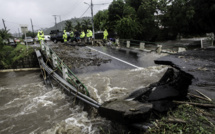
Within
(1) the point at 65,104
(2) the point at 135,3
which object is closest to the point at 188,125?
(1) the point at 65,104

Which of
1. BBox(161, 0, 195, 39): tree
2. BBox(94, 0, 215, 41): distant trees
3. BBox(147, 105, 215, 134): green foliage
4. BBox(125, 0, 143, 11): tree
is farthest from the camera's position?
BBox(125, 0, 143, 11): tree

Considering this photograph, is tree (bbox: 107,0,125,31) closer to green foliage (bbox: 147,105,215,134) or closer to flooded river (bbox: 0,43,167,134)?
flooded river (bbox: 0,43,167,134)

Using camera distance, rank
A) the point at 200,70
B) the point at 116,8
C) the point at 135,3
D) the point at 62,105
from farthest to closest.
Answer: the point at 135,3 → the point at 116,8 → the point at 62,105 → the point at 200,70

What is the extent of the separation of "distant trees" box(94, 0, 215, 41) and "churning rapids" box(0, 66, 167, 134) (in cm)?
1553

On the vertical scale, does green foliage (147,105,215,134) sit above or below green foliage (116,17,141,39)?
below

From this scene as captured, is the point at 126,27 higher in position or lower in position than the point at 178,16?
lower

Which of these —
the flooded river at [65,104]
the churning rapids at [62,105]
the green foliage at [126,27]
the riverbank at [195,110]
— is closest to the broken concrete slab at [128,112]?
the riverbank at [195,110]

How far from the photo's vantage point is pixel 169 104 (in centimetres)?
307

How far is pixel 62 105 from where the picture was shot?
5574 millimetres

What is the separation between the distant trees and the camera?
23.6 meters

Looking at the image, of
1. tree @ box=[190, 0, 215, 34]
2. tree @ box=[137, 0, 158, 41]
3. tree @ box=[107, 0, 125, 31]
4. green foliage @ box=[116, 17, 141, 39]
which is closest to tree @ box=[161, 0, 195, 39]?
tree @ box=[190, 0, 215, 34]

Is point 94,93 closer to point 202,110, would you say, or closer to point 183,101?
point 183,101

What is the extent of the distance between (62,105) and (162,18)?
1146 inches

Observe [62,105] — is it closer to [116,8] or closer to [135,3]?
[116,8]
